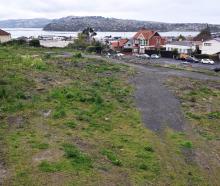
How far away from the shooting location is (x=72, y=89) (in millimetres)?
33062

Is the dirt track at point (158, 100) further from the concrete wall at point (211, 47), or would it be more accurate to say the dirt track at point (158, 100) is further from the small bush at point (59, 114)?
the concrete wall at point (211, 47)

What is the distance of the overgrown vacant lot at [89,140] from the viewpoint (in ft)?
52.1

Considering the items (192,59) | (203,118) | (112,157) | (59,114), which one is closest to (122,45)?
(192,59)

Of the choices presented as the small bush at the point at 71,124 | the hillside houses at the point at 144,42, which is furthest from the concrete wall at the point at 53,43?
the small bush at the point at 71,124

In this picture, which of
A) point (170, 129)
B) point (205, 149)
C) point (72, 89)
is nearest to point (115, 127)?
point (170, 129)

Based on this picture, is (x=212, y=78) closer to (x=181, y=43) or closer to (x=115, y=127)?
(x=115, y=127)

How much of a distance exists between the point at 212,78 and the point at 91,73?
46.5ft

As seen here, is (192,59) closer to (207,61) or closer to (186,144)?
(207,61)

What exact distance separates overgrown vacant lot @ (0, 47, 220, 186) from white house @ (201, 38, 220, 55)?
4290 cm

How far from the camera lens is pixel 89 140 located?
2017 centimetres

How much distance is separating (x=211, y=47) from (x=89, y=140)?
61739 mm

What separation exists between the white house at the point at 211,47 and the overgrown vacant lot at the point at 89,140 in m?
42.9

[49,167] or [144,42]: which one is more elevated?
[144,42]

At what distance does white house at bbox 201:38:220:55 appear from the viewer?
76.7 meters
